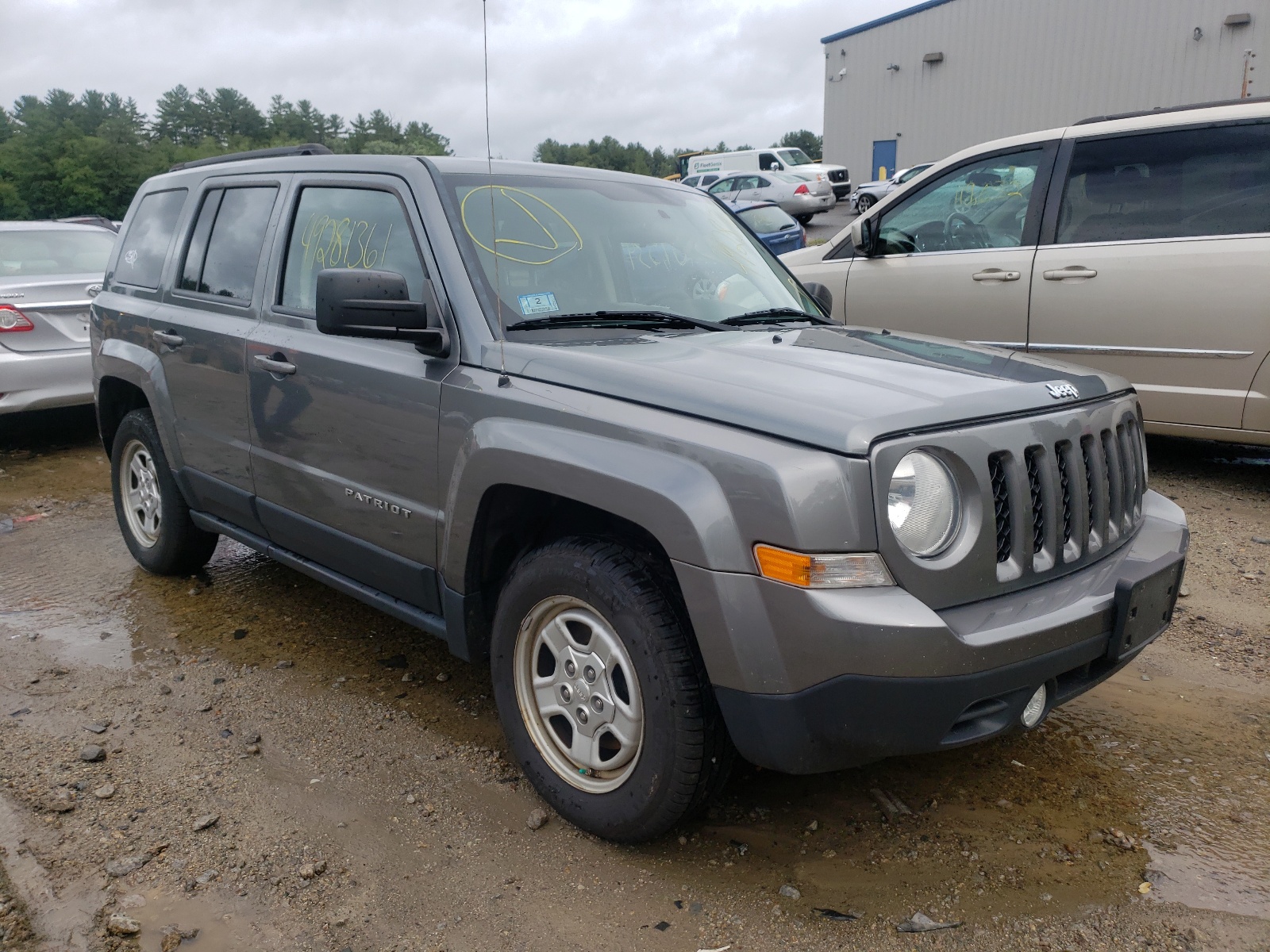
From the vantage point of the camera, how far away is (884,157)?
126 feet

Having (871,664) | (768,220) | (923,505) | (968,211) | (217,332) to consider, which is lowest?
(871,664)

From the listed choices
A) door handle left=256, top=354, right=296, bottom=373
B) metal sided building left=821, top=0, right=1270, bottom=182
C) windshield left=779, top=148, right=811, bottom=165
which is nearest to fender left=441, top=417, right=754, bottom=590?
door handle left=256, top=354, right=296, bottom=373

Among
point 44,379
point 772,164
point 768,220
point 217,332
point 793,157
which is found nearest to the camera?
point 217,332

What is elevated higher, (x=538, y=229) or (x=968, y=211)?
(x=968, y=211)

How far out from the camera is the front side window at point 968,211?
577 centimetres

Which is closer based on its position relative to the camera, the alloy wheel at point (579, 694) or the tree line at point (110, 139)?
the alloy wheel at point (579, 694)

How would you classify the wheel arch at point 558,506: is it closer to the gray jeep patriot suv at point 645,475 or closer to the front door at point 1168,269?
the gray jeep patriot suv at point 645,475

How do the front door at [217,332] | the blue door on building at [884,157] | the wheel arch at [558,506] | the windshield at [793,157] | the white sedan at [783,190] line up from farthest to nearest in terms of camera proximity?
1. the blue door on building at [884,157]
2. the windshield at [793,157]
3. the white sedan at [783,190]
4. the front door at [217,332]
5. the wheel arch at [558,506]

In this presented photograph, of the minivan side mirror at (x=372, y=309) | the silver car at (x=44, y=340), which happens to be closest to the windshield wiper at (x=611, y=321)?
the minivan side mirror at (x=372, y=309)

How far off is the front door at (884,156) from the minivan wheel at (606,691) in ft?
124

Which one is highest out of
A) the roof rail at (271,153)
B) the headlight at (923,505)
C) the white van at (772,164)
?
the white van at (772,164)

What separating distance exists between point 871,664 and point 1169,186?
170 inches

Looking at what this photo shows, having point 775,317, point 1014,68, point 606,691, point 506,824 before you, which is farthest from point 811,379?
point 1014,68

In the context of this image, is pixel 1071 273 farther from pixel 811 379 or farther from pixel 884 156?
pixel 884 156
